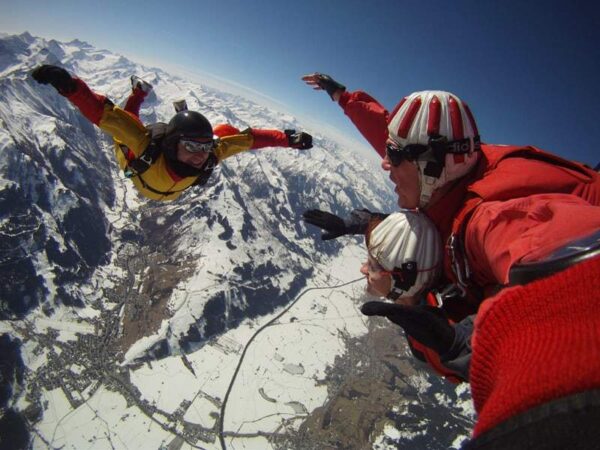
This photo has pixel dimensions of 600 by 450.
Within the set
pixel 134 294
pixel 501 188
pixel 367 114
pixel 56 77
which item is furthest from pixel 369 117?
pixel 134 294

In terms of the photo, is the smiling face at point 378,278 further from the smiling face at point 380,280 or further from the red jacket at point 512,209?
the red jacket at point 512,209

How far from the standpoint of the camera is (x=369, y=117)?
5.22 meters

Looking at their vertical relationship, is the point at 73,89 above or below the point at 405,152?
above

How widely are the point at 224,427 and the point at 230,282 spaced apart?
60515 millimetres

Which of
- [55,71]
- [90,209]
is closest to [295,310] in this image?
[90,209]

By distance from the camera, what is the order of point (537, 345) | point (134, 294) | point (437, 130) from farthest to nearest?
point (134, 294) → point (437, 130) → point (537, 345)

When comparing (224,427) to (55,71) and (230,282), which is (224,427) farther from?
(55,71)

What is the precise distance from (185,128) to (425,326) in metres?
6.28

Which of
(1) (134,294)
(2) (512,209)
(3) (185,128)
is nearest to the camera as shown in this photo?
(2) (512,209)

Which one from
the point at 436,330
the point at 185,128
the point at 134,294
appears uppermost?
the point at 134,294

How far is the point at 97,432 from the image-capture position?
62.1m

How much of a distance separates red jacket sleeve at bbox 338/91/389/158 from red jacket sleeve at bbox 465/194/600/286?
9.58ft

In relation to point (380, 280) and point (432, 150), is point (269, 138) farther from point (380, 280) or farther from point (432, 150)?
point (380, 280)

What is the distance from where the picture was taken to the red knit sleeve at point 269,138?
8.69 m
